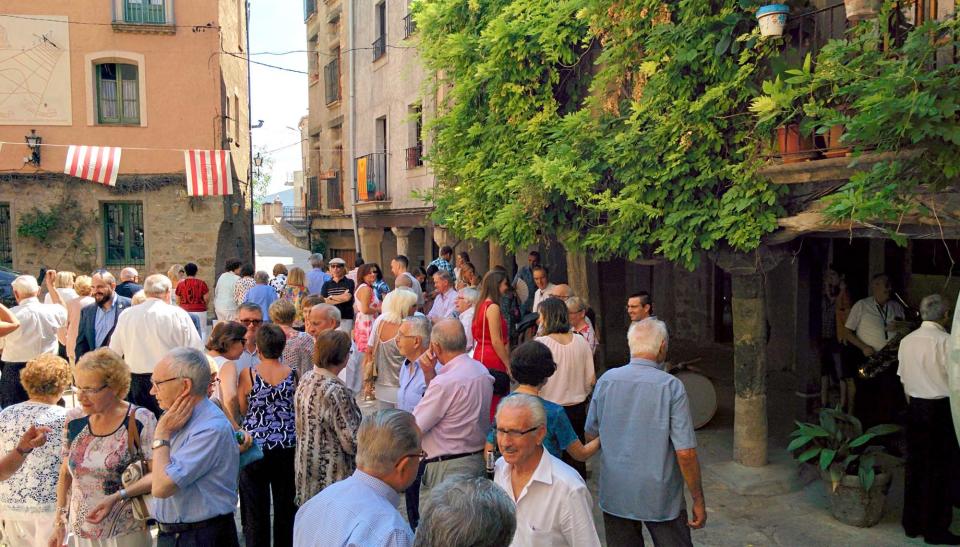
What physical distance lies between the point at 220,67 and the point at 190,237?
410cm

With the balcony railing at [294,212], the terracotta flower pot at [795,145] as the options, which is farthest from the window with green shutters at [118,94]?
the balcony railing at [294,212]

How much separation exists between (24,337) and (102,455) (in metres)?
4.05

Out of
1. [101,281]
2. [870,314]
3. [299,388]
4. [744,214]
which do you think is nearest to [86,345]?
[101,281]

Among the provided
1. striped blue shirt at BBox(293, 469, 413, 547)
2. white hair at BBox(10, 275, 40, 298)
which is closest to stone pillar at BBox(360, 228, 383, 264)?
white hair at BBox(10, 275, 40, 298)

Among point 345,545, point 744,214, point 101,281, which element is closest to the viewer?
point 345,545

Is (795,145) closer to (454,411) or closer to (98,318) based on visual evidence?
(454,411)

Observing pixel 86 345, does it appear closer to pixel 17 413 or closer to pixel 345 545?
pixel 17 413

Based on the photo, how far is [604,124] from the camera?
26.0 ft

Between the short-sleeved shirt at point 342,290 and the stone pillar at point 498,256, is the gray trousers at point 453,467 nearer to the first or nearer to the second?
the short-sleeved shirt at point 342,290

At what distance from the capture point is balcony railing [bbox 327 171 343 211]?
74.7ft

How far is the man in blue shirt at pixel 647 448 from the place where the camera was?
12.8 ft

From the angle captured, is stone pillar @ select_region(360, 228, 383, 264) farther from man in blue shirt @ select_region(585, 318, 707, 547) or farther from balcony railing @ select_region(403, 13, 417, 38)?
man in blue shirt @ select_region(585, 318, 707, 547)

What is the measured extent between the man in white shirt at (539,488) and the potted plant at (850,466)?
Result: 3721 millimetres

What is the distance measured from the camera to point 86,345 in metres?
7.69
